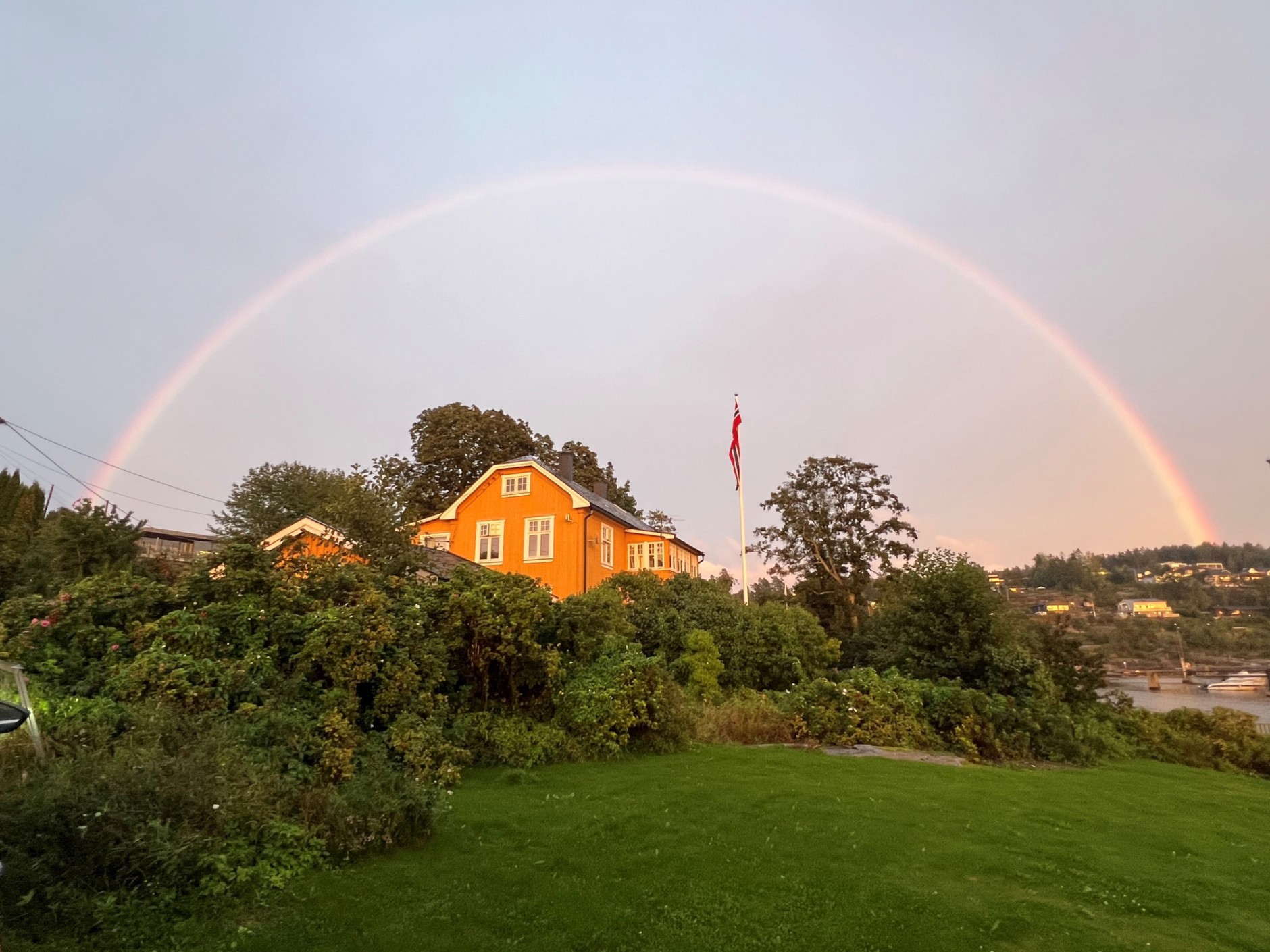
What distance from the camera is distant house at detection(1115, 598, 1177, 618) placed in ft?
286

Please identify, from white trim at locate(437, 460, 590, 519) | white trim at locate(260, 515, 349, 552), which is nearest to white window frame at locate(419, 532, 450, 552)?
white trim at locate(437, 460, 590, 519)

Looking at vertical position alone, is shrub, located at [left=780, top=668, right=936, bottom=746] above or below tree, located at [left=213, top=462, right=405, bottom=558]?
below

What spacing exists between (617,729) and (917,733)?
6.59 metres

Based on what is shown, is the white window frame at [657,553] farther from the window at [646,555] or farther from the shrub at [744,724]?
the shrub at [744,724]

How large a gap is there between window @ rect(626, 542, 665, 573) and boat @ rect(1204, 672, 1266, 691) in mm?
52477

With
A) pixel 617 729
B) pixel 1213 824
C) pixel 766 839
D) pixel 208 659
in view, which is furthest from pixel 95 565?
pixel 1213 824

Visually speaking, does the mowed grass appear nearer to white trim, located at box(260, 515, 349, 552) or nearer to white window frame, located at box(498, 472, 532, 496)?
white trim, located at box(260, 515, 349, 552)

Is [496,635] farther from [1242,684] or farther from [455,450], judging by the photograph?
[1242,684]

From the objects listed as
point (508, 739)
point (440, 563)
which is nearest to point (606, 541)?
point (440, 563)

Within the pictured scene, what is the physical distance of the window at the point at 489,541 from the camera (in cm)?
3353

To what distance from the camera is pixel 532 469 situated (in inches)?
1328

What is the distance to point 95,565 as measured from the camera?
1833 centimetres

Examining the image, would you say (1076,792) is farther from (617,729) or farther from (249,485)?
(249,485)

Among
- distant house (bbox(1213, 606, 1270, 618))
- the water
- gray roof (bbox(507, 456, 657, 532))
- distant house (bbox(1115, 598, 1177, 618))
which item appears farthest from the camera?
distant house (bbox(1115, 598, 1177, 618))
